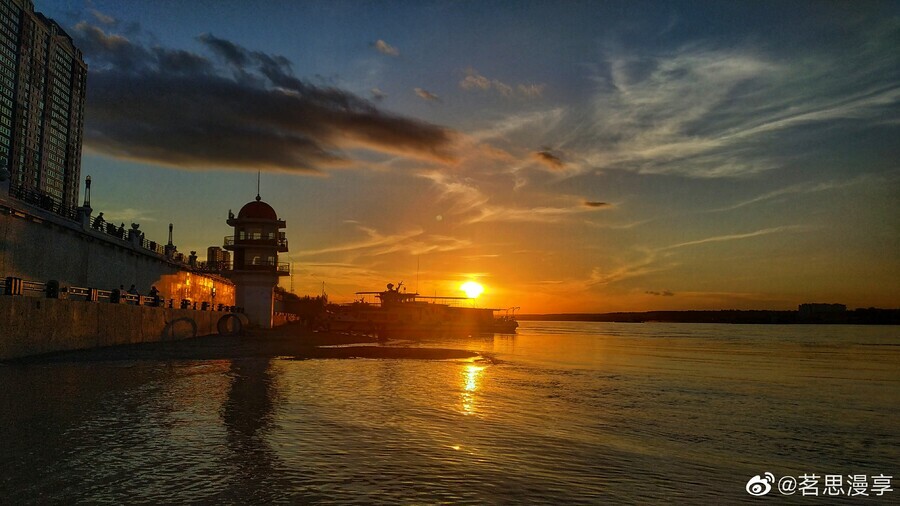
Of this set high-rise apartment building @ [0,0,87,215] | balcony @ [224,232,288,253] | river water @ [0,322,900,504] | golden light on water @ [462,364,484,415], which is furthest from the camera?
high-rise apartment building @ [0,0,87,215]

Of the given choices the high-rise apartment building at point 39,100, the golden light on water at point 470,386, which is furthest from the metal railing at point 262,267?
the high-rise apartment building at point 39,100

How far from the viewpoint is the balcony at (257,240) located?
6344 cm

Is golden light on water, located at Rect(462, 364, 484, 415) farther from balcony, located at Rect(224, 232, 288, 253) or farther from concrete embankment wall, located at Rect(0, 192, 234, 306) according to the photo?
balcony, located at Rect(224, 232, 288, 253)

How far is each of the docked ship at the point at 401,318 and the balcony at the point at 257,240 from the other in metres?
19.3

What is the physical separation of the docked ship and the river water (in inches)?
2299

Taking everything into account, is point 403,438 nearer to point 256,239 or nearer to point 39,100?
point 256,239

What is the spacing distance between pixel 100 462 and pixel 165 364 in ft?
56.3

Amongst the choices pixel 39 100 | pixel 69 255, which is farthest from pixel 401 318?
pixel 39 100

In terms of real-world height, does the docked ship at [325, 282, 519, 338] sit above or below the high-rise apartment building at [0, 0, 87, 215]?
below

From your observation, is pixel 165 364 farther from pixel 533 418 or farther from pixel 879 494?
pixel 879 494

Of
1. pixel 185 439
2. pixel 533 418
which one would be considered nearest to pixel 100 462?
pixel 185 439

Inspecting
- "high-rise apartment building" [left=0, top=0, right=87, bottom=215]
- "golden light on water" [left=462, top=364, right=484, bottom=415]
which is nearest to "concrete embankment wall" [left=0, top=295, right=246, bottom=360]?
"golden light on water" [left=462, top=364, right=484, bottom=415]

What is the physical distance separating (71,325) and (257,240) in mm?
37275

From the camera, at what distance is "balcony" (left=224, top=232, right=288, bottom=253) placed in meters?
63.4
